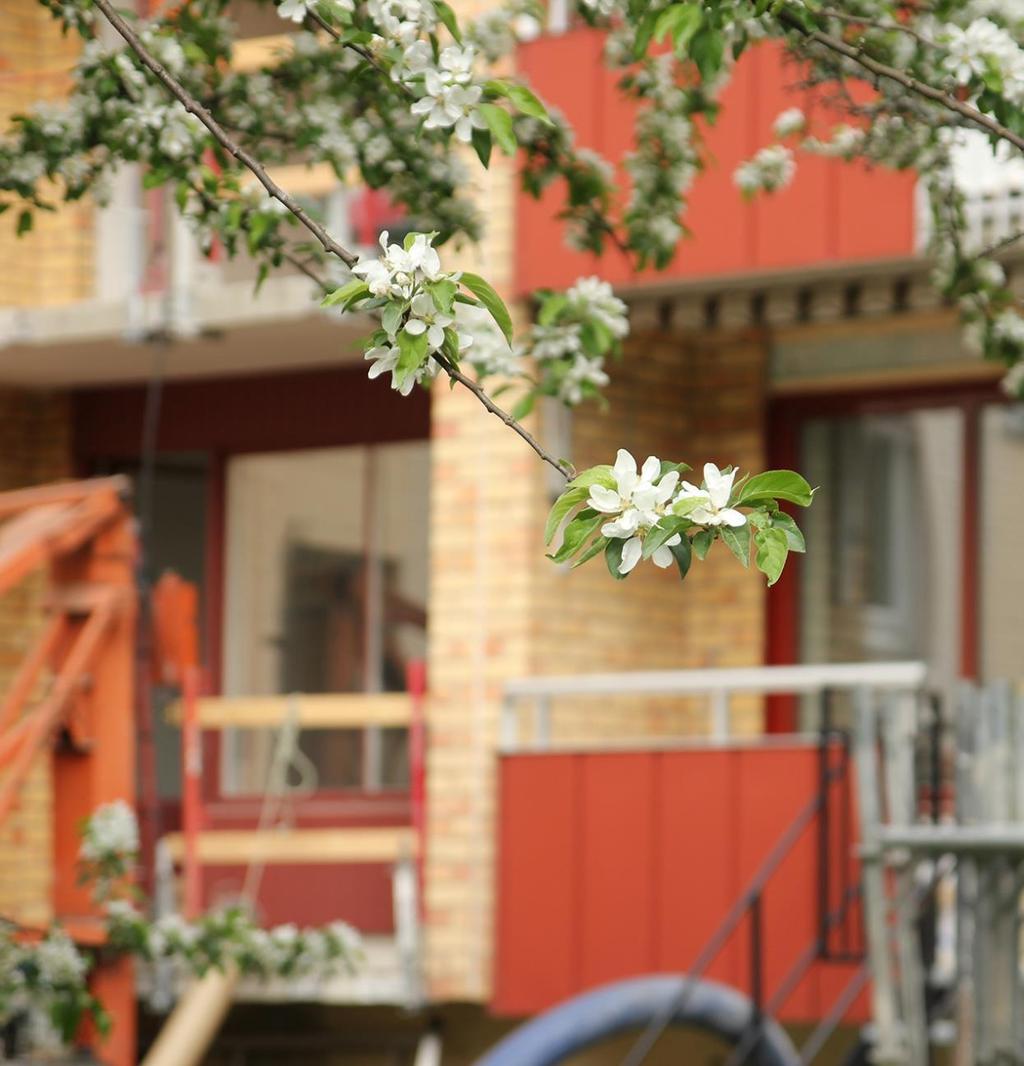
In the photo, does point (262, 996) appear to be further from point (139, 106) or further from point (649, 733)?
point (139, 106)

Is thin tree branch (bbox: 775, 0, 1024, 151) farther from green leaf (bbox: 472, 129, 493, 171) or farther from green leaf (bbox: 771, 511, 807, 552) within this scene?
green leaf (bbox: 771, 511, 807, 552)

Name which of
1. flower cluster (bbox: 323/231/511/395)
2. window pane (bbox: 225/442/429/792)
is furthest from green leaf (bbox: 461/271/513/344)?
window pane (bbox: 225/442/429/792)

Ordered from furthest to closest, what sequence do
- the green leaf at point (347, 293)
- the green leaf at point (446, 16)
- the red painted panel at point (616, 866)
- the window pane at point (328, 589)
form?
the window pane at point (328, 589)
the red painted panel at point (616, 866)
the green leaf at point (446, 16)
the green leaf at point (347, 293)

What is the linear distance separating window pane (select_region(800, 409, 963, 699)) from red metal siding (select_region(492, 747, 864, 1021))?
1.64 m

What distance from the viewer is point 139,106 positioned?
6.82m

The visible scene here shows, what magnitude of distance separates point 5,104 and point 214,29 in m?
8.16

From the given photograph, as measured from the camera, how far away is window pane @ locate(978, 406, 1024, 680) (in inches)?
519

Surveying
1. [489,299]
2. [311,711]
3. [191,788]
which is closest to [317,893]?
[191,788]

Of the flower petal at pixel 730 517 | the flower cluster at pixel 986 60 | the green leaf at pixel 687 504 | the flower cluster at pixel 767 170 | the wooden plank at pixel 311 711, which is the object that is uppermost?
the flower cluster at pixel 767 170

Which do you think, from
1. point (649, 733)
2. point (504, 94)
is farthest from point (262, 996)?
point (504, 94)

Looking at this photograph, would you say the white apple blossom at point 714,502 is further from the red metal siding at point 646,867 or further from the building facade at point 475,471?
the building facade at point 475,471

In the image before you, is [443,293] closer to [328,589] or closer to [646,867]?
[646,867]

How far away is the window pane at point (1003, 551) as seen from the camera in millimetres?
13180

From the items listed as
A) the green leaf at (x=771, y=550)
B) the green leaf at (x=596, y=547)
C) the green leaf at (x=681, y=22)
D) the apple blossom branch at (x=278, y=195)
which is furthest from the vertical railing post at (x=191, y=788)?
the green leaf at (x=771, y=550)
